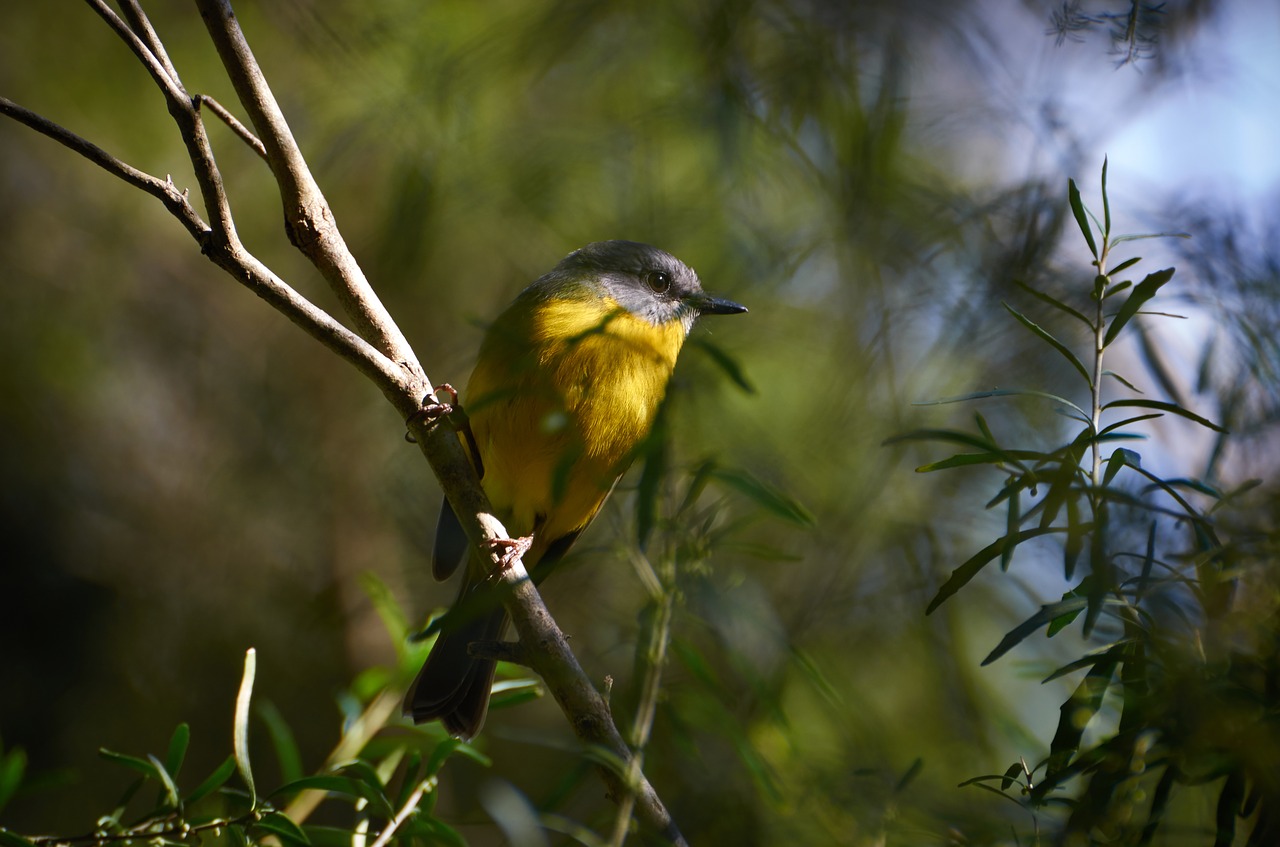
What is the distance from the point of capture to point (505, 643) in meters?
1.93

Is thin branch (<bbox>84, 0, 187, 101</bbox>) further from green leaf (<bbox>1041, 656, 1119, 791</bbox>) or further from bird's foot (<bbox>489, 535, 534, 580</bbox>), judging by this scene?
green leaf (<bbox>1041, 656, 1119, 791</bbox>)

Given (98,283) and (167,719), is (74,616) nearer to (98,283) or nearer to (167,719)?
(167,719)

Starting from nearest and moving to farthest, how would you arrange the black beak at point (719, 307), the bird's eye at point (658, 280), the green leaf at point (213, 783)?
1. the green leaf at point (213, 783)
2. the black beak at point (719, 307)
3. the bird's eye at point (658, 280)

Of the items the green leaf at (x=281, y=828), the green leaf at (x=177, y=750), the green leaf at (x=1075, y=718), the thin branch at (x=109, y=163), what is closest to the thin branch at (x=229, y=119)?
the thin branch at (x=109, y=163)

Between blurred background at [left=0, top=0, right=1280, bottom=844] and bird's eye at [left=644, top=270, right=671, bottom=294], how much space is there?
0.67 feet

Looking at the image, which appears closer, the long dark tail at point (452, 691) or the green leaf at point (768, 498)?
the green leaf at point (768, 498)

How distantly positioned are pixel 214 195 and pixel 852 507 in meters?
2.13

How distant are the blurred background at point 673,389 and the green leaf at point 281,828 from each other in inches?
15.4

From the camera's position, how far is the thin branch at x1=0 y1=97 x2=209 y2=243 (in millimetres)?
Answer: 1562

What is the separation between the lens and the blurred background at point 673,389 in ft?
7.67

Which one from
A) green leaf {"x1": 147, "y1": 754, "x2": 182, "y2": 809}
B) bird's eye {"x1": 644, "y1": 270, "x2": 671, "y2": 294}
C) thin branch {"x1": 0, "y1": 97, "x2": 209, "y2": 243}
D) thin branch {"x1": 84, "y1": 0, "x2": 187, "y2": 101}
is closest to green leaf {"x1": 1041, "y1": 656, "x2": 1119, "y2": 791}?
green leaf {"x1": 147, "y1": 754, "x2": 182, "y2": 809}

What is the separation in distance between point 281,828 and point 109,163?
108 cm

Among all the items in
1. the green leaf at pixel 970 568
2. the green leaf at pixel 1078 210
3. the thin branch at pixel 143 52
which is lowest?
the green leaf at pixel 970 568

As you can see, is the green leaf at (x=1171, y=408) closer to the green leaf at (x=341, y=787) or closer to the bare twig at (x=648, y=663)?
the bare twig at (x=648, y=663)
